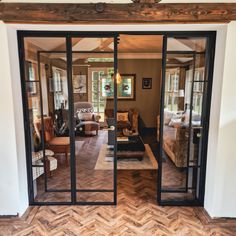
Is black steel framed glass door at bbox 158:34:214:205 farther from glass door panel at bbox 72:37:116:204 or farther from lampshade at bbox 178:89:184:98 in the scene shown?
glass door panel at bbox 72:37:116:204

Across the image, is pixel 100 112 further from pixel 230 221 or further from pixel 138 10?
pixel 230 221

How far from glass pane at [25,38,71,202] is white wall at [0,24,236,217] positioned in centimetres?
21

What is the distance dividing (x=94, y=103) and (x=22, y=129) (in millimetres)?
1037

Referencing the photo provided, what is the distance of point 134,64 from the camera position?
7.61 metres

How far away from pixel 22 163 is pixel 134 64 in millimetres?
5782

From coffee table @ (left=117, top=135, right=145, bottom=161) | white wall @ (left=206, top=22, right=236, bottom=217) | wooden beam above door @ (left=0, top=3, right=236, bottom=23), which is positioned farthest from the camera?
coffee table @ (left=117, top=135, right=145, bottom=161)

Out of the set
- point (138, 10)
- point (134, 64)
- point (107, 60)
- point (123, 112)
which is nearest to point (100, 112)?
point (107, 60)

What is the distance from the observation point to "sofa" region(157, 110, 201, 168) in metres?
3.08

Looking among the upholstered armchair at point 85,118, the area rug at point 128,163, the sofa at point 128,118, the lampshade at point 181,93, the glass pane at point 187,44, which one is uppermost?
the glass pane at point 187,44

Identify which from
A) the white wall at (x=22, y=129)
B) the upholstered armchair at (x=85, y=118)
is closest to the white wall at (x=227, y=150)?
the white wall at (x=22, y=129)

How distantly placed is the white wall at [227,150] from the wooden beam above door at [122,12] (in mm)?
289

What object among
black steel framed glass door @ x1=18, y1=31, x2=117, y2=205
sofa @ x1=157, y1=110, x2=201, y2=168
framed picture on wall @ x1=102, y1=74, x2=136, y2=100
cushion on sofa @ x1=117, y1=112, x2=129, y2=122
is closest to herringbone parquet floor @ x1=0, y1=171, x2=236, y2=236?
black steel framed glass door @ x1=18, y1=31, x2=117, y2=205

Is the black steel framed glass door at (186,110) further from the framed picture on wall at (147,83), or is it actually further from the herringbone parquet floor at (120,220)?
the framed picture on wall at (147,83)

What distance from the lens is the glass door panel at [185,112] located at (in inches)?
111
